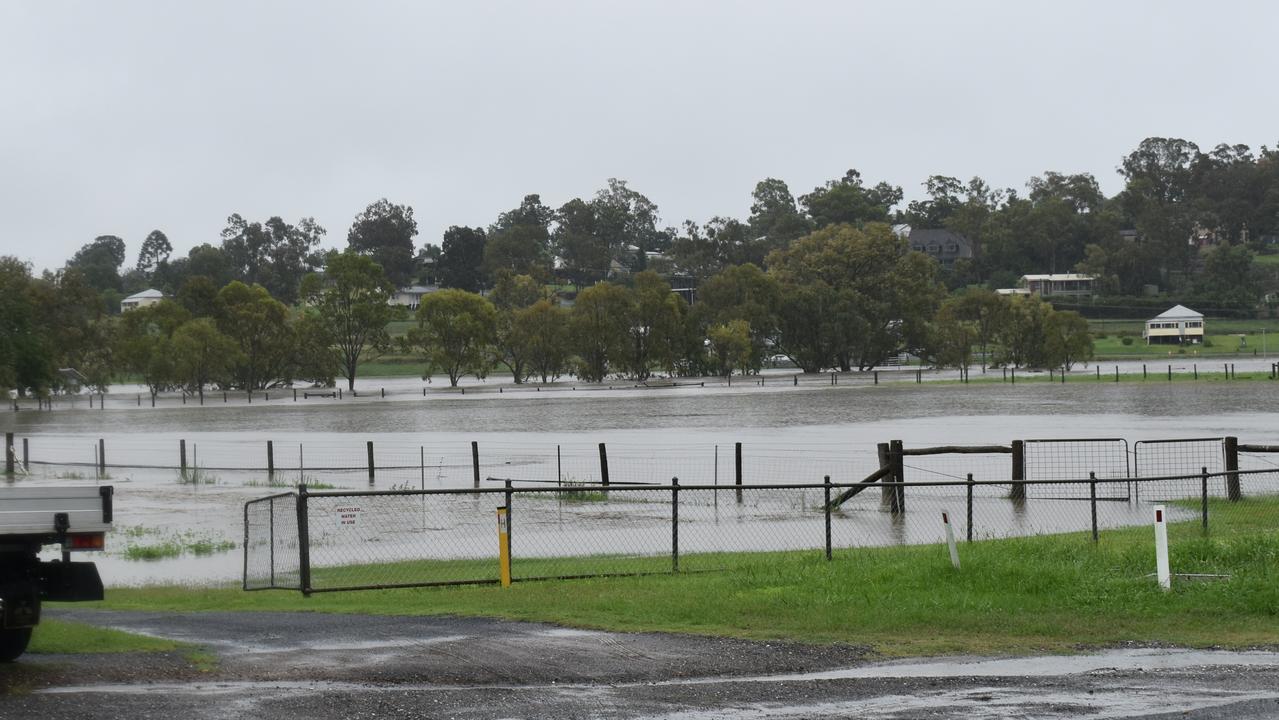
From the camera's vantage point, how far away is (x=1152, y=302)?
6565 inches

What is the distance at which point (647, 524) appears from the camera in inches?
1012

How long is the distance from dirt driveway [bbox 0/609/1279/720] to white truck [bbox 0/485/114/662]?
0.59 m

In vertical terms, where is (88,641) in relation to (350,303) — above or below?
below

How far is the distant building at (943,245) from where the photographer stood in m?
192

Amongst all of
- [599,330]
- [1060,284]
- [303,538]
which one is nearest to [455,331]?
[599,330]

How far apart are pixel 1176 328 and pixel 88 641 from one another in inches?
5754

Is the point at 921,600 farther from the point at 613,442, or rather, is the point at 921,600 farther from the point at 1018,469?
the point at 613,442

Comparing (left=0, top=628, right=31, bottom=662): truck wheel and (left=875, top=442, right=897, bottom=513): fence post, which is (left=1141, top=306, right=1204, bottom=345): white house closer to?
(left=875, top=442, right=897, bottom=513): fence post

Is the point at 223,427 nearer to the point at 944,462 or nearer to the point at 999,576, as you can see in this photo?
the point at 944,462

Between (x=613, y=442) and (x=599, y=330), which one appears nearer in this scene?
(x=613, y=442)

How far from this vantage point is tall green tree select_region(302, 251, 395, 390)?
11025cm

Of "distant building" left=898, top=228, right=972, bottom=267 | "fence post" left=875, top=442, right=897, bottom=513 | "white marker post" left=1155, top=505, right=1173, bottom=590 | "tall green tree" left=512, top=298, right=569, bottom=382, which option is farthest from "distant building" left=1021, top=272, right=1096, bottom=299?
"white marker post" left=1155, top=505, right=1173, bottom=590

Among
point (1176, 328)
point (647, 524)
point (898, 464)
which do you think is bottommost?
point (647, 524)

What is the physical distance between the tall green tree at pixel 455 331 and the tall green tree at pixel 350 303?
11.5 ft
